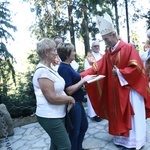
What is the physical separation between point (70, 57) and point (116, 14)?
6969mm

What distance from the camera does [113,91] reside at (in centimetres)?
326

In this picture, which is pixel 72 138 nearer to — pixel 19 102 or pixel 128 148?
pixel 128 148

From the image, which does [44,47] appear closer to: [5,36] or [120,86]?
[120,86]

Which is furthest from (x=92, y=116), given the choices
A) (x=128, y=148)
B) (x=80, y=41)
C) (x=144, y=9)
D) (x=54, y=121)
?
(x=144, y=9)

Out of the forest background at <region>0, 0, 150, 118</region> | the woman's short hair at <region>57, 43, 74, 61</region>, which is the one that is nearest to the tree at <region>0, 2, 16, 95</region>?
the forest background at <region>0, 0, 150, 118</region>

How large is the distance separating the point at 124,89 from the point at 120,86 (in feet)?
0.21

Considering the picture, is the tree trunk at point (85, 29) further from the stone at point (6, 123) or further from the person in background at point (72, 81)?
the person in background at point (72, 81)

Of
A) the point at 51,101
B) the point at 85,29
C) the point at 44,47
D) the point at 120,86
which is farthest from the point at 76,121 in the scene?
the point at 85,29

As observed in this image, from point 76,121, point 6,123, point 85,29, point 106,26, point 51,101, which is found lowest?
point 6,123

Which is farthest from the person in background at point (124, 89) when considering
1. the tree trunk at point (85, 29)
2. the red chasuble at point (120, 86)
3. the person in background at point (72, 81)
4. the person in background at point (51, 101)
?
the tree trunk at point (85, 29)

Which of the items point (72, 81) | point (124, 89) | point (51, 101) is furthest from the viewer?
point (124, 89)

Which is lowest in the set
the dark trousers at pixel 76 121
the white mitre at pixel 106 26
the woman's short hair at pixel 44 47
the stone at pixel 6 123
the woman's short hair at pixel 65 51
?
the stone at pixel 6 123

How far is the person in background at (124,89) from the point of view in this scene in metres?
3.06

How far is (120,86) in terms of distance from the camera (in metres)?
3.13
